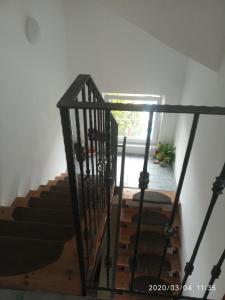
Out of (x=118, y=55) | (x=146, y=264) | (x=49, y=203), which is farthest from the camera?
(x=118, y=55)

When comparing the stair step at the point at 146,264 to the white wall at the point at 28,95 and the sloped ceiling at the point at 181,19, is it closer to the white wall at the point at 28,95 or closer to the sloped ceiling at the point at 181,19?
the white wall at the point at 28,95

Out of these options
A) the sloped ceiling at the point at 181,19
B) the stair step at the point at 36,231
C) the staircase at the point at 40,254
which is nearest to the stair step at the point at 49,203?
the staircase at the point at 40,254

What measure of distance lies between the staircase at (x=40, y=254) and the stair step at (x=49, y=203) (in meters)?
0.15

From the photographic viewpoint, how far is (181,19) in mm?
1775

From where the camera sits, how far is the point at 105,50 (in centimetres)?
419

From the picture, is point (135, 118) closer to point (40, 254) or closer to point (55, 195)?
point (55, 195)

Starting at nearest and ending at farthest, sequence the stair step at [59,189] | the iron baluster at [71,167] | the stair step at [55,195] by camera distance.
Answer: the iron baluster at [71,167] → the stair step at [55,195] → the stair step at [59,189]

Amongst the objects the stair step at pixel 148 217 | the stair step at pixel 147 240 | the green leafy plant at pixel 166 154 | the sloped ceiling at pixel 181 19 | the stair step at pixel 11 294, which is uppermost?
the sloped ceiling at pixel 181 19

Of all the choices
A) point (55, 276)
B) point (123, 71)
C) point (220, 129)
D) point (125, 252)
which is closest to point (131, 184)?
point (125, 252)

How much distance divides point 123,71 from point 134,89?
41cm

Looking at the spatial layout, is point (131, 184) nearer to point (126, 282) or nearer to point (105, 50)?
point (126, 282)

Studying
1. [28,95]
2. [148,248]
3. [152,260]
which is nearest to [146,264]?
[152,260]

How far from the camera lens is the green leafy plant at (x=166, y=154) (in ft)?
15.7

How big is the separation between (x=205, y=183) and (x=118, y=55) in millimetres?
2910
